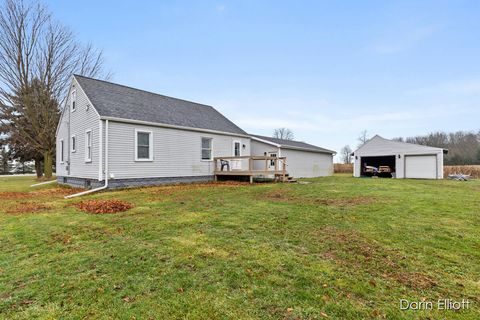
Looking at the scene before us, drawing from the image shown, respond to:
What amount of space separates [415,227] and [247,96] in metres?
20.6

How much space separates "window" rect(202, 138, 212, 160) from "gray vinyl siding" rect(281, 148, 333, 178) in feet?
19.7

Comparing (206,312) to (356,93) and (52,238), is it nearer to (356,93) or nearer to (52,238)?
(52,238)

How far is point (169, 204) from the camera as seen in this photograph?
24.6 ft

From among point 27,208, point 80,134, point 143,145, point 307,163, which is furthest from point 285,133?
point 27,208

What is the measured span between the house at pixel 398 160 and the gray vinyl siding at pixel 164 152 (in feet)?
48.5

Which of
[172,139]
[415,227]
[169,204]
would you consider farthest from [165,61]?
[415,227]

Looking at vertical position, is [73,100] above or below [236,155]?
above

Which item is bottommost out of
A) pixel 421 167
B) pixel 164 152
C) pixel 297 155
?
pixel 421 167

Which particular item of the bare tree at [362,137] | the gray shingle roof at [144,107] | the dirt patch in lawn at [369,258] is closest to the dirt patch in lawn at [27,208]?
the gray shingle roof at [144,107]

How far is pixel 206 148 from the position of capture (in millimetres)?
15125

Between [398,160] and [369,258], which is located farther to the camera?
[398,160]

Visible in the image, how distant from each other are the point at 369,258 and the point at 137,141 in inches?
434

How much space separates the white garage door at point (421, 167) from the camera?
20.4m

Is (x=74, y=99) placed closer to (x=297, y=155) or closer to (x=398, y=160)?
(x=297, y=155)
